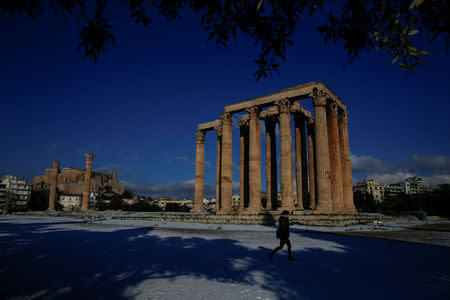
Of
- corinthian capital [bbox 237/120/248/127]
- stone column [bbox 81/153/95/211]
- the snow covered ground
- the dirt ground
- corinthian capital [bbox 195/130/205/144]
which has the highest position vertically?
corinthian capital [bbox 237/120/248/127]

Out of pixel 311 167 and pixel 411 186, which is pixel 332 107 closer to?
pixel 311 167

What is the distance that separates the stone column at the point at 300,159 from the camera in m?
31.2

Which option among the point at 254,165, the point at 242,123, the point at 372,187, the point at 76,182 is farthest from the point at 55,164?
the point at 372,187

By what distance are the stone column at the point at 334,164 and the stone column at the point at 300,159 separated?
5.77 metres

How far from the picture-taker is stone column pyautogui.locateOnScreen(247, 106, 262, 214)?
1030 inches

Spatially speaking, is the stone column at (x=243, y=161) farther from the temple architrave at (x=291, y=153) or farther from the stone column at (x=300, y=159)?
the stone column at (x=300, y=159)

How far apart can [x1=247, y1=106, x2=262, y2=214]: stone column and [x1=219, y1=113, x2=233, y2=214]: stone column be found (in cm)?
299

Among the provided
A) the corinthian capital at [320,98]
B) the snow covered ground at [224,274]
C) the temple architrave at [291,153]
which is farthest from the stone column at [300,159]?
the snow covered ground at [224,274]

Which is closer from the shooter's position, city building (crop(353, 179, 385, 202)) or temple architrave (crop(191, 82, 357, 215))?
temple architrave (crop(191, 82, 357, 215))

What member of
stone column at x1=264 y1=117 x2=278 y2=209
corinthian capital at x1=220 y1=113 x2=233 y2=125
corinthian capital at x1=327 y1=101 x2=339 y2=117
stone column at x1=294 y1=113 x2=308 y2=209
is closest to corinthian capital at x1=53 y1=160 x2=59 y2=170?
corinthian capital at x1=220 y1=113 x2=233 y2=125

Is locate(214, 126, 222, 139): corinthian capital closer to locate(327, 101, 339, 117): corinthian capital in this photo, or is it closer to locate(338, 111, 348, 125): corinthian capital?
locate(338, 111, 348, 125): corinthian capital

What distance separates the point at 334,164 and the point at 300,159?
7.80 m

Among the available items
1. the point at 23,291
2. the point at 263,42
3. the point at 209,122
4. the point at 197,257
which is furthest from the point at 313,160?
the point at 23,291

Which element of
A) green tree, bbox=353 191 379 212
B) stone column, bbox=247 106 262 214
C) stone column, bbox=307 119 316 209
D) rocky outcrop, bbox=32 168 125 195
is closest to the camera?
stone column, bbox=247 106 262 214
